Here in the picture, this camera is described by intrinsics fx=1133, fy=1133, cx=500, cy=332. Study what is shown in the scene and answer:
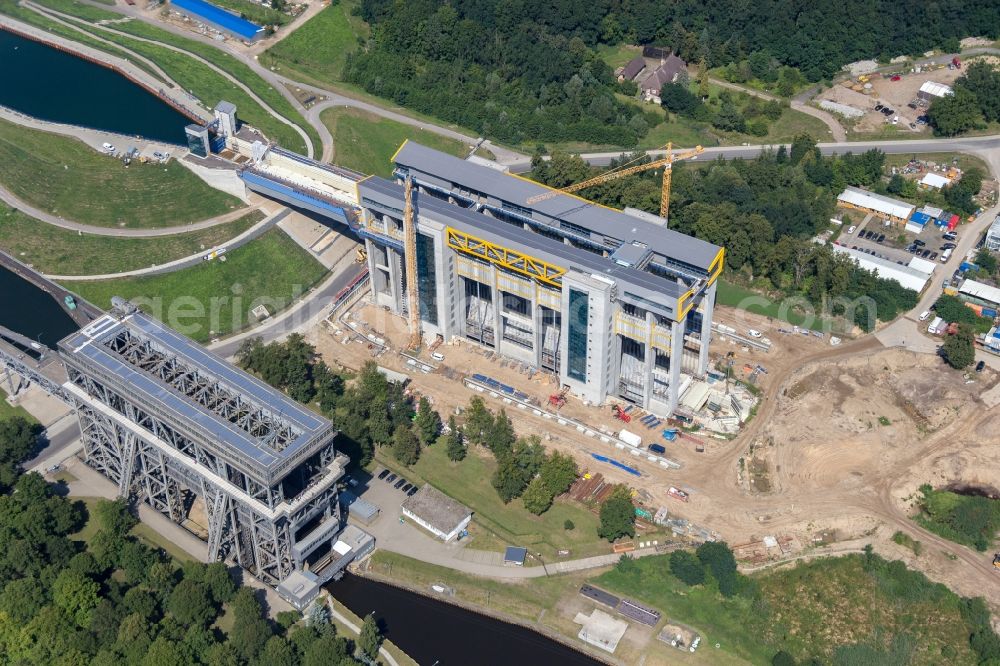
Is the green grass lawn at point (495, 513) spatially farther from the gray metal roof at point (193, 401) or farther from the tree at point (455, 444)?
the gray metal roof at point (193, 401)

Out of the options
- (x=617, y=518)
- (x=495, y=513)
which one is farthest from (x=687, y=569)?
(x=495, y=513)

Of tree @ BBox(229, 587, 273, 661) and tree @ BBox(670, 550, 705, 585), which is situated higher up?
tree @ BBox(229, 587, 273, 661)

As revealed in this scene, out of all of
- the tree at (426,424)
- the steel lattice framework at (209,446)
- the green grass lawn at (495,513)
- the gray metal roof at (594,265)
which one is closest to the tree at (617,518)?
the green grass lawn at (495,513)

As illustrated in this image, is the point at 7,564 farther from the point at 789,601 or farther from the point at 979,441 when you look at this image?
the point at 979,441

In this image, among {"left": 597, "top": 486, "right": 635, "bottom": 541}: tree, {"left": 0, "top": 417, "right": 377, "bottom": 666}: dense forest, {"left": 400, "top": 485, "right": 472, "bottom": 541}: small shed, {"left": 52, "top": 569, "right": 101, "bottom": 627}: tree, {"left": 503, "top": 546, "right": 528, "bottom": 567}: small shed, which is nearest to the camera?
{"left": 0, "top": 417, "right": 377, "bottom": 666}: dense forest

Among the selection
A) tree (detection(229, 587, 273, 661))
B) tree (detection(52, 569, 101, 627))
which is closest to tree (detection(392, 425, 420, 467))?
tree (detection(229, 587, 273, 661))

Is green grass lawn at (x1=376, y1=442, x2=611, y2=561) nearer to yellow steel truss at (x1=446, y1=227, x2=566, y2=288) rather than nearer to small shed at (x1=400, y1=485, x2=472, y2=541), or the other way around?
small shed at (x1=400, y1=485, x2=472, y2=541)
